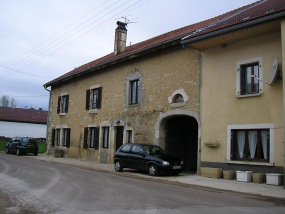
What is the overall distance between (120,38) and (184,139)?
9.66 metres

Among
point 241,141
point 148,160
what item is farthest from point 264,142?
point 148,160

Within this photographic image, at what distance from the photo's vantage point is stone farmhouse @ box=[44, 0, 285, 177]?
11.7 metres

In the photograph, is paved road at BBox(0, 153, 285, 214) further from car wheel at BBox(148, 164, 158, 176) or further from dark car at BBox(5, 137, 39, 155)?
dark car at BBox(5, 137, 39, 155)

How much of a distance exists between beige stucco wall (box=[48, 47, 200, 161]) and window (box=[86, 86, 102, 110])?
1.28ft

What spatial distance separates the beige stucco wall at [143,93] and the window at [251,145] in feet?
8.02

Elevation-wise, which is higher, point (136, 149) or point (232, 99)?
point (232, 99)

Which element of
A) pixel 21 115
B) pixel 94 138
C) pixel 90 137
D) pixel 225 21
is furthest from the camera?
pixel 21 115

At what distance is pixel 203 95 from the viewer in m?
14.1

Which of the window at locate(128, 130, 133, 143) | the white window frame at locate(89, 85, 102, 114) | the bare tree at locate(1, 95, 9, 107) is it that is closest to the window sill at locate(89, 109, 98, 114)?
the white window frame at locate(89, 85, 102, 114)

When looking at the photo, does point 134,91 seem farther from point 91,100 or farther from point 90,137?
point 90,137

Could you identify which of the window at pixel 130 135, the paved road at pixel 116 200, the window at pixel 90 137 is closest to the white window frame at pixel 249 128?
the paved road at pixel 116 200

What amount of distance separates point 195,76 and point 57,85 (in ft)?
55.2

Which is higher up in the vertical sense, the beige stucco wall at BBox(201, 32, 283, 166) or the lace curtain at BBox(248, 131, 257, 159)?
the beige stucco wall at BBox(201, 32, 283, 166)

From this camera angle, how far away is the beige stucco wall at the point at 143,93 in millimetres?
15242
